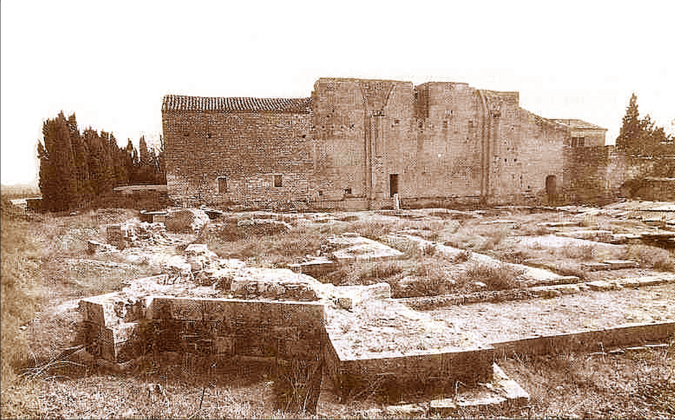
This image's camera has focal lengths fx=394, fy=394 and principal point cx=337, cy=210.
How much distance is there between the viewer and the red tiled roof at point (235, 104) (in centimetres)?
2073

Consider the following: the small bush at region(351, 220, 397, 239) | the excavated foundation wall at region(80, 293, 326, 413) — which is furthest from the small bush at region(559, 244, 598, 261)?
the excavated foundation wall at region(80, 293, 326, 413)

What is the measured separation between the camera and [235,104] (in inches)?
855

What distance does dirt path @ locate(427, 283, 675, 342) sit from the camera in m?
5.87

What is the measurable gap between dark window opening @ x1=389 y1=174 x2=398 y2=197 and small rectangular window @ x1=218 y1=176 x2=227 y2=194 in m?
9.79

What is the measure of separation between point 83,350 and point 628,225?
17893 mm

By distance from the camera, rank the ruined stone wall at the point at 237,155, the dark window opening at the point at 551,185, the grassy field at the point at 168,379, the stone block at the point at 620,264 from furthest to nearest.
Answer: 1. the dark window opening at the point at 551,185
2. the ruined stone wall at the point at 237,155
3. the stone block at the point at 620,264
4. the grassy field at the point at 168,379

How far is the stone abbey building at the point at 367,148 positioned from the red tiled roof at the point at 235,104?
56 mm

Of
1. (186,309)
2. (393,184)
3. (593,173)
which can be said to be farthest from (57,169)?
(593,173)

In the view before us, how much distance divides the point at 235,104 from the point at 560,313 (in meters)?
19.3

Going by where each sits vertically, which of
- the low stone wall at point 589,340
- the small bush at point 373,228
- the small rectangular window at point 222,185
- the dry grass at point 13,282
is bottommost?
the low stone wall at point 589,340

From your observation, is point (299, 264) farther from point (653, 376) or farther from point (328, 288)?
point (653, 376)

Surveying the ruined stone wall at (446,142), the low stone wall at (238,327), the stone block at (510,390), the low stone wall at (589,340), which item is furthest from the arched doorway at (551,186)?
the low stone wall at (238,327)

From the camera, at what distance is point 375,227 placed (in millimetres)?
14562

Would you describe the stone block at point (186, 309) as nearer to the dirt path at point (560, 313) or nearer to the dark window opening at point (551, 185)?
the dirt path at point (560, 313)
